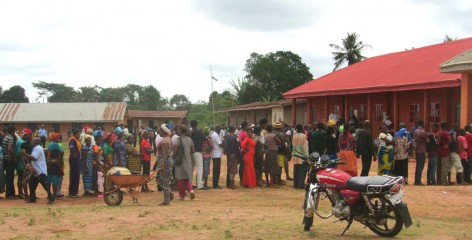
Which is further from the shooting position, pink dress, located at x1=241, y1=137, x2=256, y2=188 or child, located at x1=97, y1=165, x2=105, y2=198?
pink dress, located at x1=241, y1=137, x2=256, y2=188

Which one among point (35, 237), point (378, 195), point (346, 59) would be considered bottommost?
point (35, 237)

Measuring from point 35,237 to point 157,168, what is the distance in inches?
167

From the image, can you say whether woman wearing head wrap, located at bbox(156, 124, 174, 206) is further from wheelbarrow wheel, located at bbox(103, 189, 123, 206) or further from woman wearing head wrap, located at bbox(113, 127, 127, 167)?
woman wearing head wrap, located at bbox(113, 127, 127, 167)

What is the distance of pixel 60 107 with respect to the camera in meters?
57.4

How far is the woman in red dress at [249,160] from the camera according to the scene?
48.6ft

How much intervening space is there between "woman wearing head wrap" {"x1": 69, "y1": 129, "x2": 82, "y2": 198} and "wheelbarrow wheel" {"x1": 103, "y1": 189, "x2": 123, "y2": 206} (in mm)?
2316

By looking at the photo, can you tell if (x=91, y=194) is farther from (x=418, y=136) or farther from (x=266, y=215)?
(x=418, y=136)

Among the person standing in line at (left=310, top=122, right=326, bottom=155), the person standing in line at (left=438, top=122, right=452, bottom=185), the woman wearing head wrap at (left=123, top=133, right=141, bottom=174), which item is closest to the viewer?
the person standing in line at (left=310, top=122, right=326, bottom=155)

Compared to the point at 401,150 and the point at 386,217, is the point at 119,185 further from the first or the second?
the point at 401,150

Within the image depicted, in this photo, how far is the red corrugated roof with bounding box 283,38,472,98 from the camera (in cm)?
2416

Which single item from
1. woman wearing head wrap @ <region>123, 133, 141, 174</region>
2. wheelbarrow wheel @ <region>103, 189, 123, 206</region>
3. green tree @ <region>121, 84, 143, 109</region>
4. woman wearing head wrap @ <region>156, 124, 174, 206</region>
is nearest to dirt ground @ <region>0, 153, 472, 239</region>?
wheelbarrow wheel @ <region>103, 189, 123, 206</region>

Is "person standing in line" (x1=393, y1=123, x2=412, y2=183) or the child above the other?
"person standing in line" (x1=393, y1=123, x2=412, y2=183)

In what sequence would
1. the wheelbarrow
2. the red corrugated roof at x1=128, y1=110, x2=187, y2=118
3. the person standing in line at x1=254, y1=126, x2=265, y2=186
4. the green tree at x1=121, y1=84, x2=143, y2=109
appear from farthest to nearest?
the green tree at x1=121, y1=84, x2=143, y2=109, the red corrugated roof at x1=128, y1=110, x2=187, y2=118, the person standing in line at x1=254, y1=126, x2=265, y2=186, the wheelbarrow

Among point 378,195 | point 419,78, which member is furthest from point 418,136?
point 419,78
